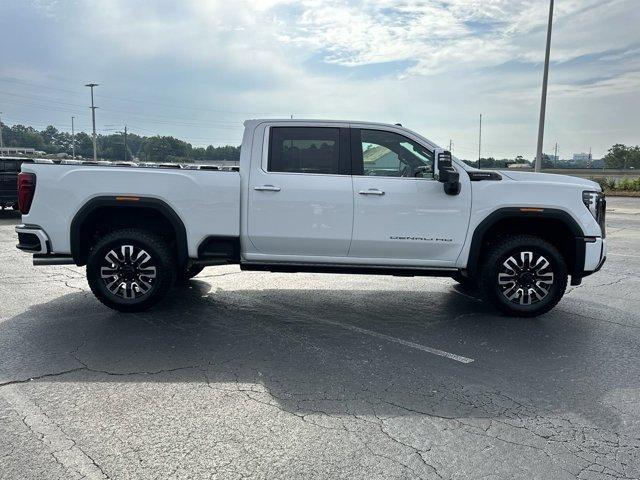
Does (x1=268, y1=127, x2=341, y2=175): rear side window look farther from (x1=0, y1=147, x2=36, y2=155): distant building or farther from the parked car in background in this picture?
(x1=0, y1=147, x2=36, y2=155): distant building

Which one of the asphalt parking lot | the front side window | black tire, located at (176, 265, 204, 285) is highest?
the front side window

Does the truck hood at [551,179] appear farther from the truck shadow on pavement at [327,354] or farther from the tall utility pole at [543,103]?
the tall utility pole at [543,103]

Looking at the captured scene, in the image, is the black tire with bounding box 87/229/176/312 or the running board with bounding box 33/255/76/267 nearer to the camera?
the black tire with bounding box 87/229/176/312

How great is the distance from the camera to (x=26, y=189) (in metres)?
5.53

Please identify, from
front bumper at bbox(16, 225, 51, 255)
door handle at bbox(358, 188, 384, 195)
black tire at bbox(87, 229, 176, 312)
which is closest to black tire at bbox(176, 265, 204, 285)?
black tire at bbox(87, 229, 176, 312)

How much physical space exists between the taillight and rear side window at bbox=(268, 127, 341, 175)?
2.57 m

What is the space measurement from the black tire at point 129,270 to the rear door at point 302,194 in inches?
42.5

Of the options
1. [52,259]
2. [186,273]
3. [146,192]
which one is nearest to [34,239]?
[52,259]

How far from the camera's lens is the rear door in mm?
5449

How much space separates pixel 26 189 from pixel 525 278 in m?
5.53

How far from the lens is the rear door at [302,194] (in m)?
5.45

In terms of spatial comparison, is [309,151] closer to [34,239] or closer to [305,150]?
[305,150]

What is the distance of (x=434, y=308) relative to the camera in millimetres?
6148

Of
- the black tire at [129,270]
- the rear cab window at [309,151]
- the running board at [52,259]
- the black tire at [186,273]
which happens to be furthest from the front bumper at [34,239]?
the rear cab window at [309,151]
